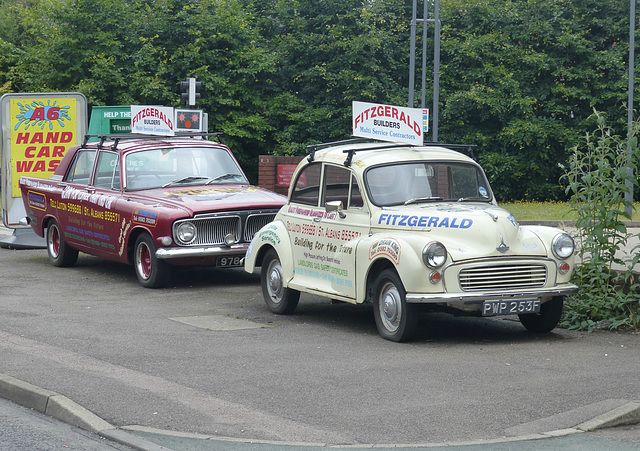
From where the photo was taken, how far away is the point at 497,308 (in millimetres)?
9000

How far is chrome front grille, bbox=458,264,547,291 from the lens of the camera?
9.01m

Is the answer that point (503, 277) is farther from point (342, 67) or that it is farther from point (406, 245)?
point (342, 67)

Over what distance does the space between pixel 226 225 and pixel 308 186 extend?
276 centimetres

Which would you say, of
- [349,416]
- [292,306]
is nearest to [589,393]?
[349,416]

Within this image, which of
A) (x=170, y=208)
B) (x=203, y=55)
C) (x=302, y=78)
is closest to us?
(x=170, y=208)

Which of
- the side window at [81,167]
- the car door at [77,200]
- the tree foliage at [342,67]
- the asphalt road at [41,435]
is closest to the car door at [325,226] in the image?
the asphalt road at [41,435]

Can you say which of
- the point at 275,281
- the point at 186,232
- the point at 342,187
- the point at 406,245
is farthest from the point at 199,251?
the point at 406,245

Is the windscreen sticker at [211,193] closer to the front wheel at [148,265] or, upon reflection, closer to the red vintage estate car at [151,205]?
the red vintage estate car at [151,205]

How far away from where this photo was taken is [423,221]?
938 cm

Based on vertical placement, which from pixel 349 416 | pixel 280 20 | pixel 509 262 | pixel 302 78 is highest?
pixel 280 20

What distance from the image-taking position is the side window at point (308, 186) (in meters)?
10.9

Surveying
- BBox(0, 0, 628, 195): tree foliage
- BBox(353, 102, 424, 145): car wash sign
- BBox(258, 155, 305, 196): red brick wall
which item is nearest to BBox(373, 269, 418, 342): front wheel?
BBox(353, 102, 424, 145): car wash sign

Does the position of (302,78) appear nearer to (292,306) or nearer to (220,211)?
(220,211)

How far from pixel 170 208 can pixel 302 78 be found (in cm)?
2347
